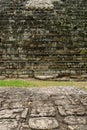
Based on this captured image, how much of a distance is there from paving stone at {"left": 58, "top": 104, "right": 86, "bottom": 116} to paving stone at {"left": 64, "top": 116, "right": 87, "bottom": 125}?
0.60 ft

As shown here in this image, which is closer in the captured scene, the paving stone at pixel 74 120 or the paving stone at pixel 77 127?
the paving stone at pixel 77 127

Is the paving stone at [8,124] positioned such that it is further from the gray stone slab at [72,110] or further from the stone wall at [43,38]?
the stone wall at [43,38]

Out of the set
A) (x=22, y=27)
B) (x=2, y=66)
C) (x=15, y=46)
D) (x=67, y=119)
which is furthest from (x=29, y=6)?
(x=67, y=119)

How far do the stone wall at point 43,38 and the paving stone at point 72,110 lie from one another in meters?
7.59

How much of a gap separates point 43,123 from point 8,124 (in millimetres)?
362

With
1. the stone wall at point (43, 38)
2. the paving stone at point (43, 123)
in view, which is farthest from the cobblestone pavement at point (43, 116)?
the stone wall at point (43, 38)

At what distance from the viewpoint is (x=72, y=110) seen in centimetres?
318

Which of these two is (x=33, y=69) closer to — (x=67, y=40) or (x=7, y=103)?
(x=67, y=40)

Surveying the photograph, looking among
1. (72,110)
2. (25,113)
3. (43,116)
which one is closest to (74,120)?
(43,116)

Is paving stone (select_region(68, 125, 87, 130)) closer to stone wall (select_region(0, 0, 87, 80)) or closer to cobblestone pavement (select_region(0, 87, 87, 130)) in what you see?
cobblestone pavement (select_region(0, 87, 87, 130))

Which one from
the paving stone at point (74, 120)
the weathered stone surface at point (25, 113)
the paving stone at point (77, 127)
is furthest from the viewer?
the weathered stone surface at point (25, 113)

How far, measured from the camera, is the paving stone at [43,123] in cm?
247

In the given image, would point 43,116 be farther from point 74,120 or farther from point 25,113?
point 74,120

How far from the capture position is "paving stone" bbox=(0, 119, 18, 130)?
2426 millimetres
